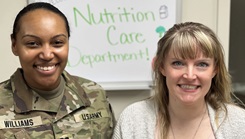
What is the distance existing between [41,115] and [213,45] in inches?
27.7

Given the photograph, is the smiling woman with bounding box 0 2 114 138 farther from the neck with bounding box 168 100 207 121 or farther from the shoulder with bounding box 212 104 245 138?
the shoulder with bounding box 212 104 245 138

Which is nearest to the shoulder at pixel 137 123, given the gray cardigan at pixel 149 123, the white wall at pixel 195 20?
the gray cardigan at pixel 149 123

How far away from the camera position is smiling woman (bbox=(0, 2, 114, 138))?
1234 mm

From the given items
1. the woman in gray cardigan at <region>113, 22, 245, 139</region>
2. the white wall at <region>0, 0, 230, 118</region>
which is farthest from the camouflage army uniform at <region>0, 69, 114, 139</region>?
the white wall at <region>0, 0, 230, 118</region>

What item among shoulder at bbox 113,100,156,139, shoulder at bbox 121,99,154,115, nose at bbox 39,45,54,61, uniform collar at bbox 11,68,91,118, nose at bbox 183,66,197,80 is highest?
nose at bbox 39,45,54,61

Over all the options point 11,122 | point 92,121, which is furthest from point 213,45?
point 11,122

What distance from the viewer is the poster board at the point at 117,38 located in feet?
6.36

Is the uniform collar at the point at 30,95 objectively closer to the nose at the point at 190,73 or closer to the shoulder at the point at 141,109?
the shoulder at the point at 141,109

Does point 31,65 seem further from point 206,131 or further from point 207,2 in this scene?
point 207,2

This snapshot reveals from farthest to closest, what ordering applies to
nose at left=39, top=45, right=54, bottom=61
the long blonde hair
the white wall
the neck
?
the white wall, the neck, the long blonde hair, nose at left=39, top=45, right=54, bottom=61

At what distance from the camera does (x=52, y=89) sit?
1.35 m

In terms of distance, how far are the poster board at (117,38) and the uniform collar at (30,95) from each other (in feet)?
1.61

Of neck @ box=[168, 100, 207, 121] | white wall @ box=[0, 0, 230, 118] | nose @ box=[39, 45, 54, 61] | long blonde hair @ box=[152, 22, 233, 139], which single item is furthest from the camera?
white wall @ box=[0, 0, 230, 118]

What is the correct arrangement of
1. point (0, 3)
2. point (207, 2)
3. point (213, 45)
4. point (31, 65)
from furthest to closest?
point (207, 2)
point (0, 3)
point (213, 45)
point (31, 65)
